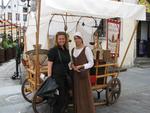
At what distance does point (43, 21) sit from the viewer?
368 inches

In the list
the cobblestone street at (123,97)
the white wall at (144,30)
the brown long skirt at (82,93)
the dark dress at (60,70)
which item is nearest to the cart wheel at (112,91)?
the cobblestone street at (123,97)

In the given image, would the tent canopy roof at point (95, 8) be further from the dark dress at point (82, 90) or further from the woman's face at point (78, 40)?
the dark dress at point (82, 90)

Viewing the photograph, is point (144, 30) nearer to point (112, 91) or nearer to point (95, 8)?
point (112, 91)

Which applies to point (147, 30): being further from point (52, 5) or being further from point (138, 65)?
point (52, 5)

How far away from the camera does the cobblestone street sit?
791 cm

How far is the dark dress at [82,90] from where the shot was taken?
22.2 feet

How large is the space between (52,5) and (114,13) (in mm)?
1647

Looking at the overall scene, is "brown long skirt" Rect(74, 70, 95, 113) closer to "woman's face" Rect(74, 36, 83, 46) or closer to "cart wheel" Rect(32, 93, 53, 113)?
"woman's face" Rect(74, 36, 83, 46)

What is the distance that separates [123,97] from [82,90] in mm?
2719

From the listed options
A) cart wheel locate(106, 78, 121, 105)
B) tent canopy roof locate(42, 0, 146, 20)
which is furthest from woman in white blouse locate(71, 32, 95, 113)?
cart wheel locate(106, 78, 121, 105)

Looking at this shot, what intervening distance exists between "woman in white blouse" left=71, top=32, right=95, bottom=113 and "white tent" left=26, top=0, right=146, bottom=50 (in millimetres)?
586

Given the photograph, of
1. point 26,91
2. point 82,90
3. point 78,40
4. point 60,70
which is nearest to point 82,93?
point 82,90

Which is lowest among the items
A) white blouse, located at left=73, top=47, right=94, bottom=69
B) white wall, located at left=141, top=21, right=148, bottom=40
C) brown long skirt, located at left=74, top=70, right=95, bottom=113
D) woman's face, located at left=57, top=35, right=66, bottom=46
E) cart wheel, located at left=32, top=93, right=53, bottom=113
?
cart wheel, located at left=32, top=93, right=53, bottom=113

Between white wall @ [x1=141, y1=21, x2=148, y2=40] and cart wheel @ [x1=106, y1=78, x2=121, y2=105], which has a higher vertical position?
white wall @ [x1=141, y1=21, x2=148, y2=40]
